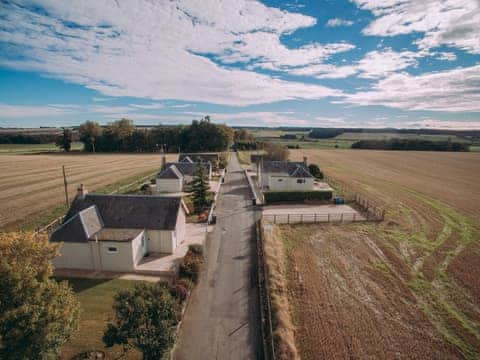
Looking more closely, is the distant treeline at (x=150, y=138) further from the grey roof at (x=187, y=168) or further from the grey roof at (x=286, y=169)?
the grey roof at (x=286, y=169)

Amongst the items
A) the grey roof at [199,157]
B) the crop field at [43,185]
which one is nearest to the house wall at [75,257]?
the crop field at [43,185]

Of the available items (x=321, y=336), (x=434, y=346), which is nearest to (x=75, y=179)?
(x=321, y=336)

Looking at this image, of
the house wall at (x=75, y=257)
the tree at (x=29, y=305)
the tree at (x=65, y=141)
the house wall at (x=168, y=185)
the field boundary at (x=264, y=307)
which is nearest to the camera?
the tree at (x=29, y=305)

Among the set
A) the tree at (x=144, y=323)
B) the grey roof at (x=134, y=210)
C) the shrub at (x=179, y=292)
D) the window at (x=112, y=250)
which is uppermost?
the grey roof at (x=134, y=210)

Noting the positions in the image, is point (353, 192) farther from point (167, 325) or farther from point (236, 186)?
point (167, 325)

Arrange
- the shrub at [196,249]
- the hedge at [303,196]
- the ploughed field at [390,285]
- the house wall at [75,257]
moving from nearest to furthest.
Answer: the ploughed field at [390,285]
the house wall at [75,257]
the shrub at [196,249]
the hedge at [303,196]

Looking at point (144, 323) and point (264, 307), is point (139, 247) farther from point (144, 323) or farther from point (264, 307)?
point (264, 307)

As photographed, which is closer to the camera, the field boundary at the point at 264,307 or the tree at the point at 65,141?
the field boundary at the point at 264,307

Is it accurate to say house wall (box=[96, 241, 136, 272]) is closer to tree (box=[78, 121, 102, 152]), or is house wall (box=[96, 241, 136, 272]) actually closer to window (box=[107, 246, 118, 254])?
window (box=[107, 246, 118, 254])
